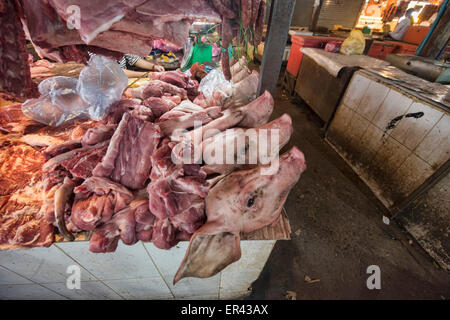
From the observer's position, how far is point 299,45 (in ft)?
20.7

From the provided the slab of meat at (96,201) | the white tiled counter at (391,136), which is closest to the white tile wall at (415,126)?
the white tiled counter at (391,136)

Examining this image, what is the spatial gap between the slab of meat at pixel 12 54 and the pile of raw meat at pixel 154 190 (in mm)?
584

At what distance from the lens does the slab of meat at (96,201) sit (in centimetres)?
137

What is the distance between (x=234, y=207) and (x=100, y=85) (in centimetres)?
224

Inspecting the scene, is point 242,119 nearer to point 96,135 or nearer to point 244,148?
point 244,148

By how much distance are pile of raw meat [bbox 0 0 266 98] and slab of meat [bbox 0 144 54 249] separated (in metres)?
0.84

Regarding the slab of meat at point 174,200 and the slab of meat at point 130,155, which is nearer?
the slab of meat at point 174,200

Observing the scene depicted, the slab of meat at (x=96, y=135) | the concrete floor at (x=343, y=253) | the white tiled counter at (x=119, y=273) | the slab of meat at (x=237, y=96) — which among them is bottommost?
the concrete floor at (x=343, y=253)

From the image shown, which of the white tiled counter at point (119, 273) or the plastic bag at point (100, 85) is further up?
the plastic bag at point (100, 85)

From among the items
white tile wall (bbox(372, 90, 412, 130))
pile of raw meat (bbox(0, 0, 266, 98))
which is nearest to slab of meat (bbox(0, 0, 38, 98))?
pile of raw meat (bbox(0, 0, 266, 98))

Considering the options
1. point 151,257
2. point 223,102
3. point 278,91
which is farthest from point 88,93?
point 278,91

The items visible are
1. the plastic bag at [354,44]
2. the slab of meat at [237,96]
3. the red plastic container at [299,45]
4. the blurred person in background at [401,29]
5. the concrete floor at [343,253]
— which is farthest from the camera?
the blurred person in background at [401,29]

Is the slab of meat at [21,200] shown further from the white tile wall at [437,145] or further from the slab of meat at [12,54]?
the white tile wall at [437,145]

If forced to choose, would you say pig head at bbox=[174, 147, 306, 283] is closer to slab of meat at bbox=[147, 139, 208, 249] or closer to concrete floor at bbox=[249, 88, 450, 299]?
slab of meat at bbox=[147, 139, 208, 249]
